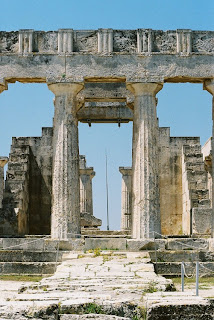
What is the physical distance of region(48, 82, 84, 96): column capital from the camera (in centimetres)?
2389

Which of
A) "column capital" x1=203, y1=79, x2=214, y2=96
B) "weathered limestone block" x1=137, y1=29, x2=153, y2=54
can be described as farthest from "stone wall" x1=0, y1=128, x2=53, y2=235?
"column capital" x1=203, y1=79, x2=214, y2=96

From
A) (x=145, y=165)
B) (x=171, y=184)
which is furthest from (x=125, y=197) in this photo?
(x=145, y=165)

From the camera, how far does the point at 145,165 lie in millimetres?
23422

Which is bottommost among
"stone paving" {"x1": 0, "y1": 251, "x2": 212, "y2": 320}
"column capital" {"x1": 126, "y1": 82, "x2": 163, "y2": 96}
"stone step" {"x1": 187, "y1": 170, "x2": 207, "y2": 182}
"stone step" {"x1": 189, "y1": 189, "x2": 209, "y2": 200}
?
"stone paving" {"x1": 0, "y1": 251, "x2": 212, "y2": 320}

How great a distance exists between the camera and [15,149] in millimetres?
29938

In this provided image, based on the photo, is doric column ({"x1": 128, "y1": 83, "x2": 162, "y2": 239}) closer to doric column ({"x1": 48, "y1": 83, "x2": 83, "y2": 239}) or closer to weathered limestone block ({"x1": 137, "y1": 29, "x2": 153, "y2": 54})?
weathered limestone block ({"x1": 137, "y1": 29, "x2": 153, "y2": 54})

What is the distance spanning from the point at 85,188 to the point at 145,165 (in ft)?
49.0

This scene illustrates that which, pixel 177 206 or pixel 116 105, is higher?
pixel 116 105

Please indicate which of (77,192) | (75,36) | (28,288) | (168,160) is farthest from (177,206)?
(28,288)

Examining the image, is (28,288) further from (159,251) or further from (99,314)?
(159,251)

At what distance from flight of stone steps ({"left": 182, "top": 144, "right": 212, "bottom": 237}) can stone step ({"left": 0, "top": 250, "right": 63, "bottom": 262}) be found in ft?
25.0

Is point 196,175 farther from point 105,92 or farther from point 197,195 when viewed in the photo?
point 105,92

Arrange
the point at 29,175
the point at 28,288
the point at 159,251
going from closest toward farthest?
the point at 28,288, the point at 159,251, the point at 29,175

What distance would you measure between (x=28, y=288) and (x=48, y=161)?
1605 cm
